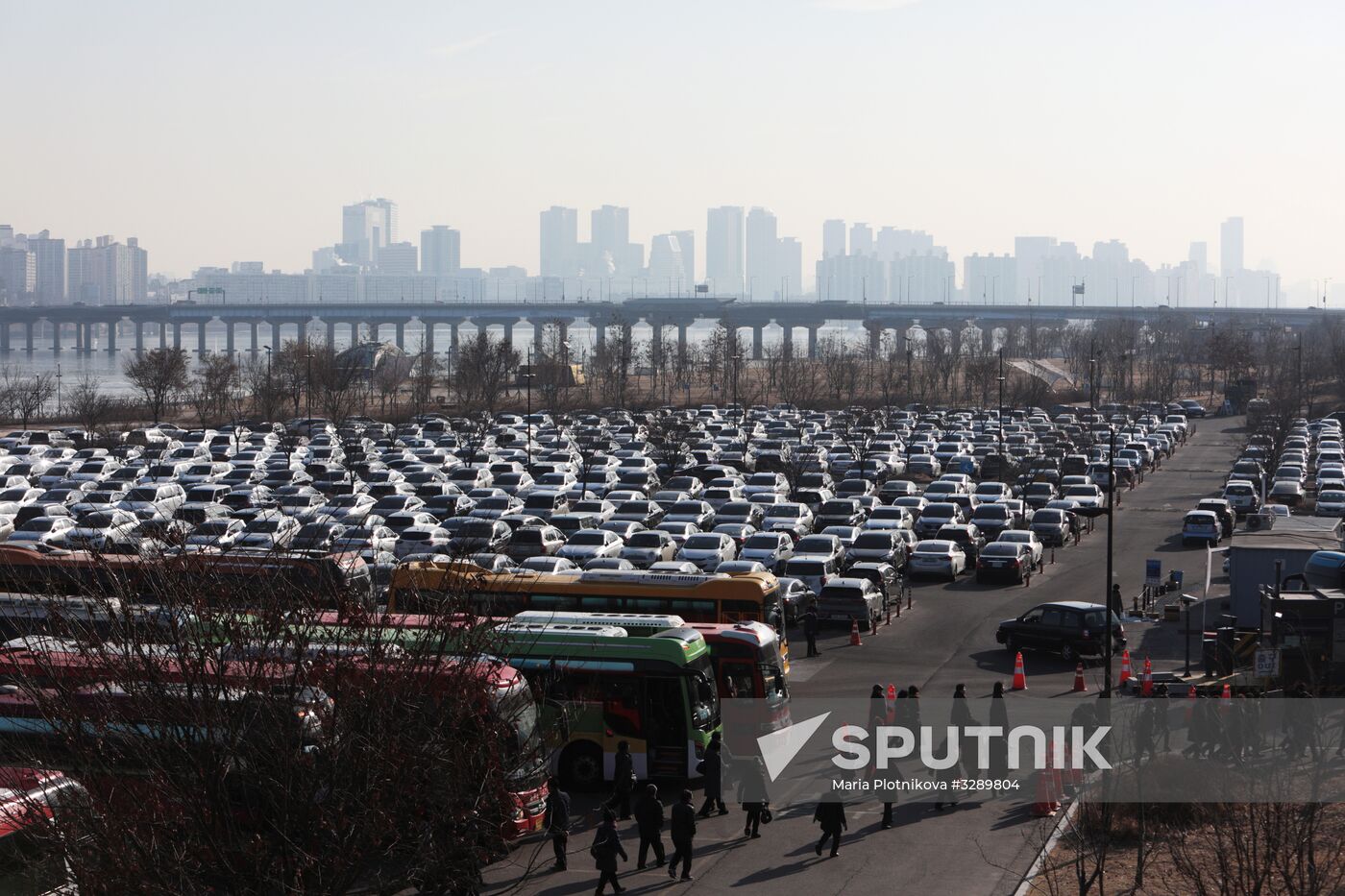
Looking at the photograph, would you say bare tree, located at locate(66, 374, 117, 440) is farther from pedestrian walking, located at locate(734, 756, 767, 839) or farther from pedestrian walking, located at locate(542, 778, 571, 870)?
pedestrian walking, located at locate(542, 778, 571, 870)

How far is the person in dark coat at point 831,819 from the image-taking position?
12.0 meters

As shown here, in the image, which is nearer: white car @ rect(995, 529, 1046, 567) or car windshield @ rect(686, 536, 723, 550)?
car windshield @ rect(686, 536, 723, 550)

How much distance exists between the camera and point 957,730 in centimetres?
1406

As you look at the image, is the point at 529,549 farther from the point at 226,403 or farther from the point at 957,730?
the point at 226,403

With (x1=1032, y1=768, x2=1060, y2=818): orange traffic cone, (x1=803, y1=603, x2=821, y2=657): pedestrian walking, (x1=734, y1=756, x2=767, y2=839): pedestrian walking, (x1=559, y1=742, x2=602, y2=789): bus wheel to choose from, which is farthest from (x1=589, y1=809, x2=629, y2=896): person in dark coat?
(x1=803, y1=603, x2=821, y2=657): pedestrian walking

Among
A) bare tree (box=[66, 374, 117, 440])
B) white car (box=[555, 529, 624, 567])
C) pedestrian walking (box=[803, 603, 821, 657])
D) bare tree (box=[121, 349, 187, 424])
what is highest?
bare tree (box=[121, 349, 187, 424])

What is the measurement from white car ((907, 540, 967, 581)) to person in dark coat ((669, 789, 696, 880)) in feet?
50.6

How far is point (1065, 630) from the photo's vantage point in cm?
1938

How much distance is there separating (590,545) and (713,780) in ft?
46.4

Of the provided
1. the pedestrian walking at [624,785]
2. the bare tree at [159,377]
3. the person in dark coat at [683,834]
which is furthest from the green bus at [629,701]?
the bare tree at [159,377]

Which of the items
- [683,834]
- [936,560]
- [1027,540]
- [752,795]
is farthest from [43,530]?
[683,834]

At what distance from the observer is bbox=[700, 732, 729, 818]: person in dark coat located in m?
13.2

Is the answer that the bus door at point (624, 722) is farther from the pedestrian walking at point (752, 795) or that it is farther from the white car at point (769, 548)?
the white car at point (769, 548)

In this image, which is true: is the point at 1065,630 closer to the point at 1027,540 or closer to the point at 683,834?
the point at 1027,540
